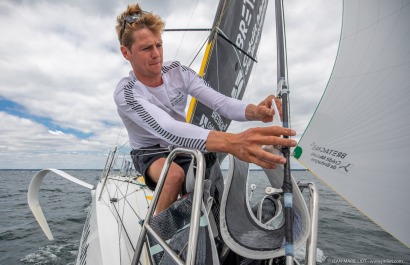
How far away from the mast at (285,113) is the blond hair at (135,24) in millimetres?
903

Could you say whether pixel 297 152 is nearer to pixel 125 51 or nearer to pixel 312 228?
pixel 312 228

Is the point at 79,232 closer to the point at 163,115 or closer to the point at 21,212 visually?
the point at 21,212

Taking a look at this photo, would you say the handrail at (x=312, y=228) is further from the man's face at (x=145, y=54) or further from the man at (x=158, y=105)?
the man's face at (x=145, y=54)

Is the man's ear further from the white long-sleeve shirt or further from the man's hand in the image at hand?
the man's hand

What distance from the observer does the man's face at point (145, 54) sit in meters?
1.80

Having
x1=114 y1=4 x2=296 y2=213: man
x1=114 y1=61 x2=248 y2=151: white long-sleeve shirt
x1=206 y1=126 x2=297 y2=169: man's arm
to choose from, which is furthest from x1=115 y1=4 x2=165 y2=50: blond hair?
x1=206 y1=126 x2=297 y2=169: man's arm

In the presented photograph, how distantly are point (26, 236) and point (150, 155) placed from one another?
264 inches

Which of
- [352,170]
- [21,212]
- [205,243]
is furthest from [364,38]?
[21,212]

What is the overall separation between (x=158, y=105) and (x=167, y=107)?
105 mm

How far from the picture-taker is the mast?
2.85ft

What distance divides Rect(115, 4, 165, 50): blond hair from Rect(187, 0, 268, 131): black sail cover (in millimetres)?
2269

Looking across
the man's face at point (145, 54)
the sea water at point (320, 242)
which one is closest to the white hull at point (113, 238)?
the man's face at point (145, 54)

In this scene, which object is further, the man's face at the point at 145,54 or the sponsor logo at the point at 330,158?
the man's face at the point at 145,54

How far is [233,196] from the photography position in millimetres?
1265
